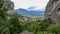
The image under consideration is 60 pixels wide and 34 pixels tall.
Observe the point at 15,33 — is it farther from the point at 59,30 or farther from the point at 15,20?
the point at 59,30

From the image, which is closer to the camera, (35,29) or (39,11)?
(35,29)

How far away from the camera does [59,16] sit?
11812mm

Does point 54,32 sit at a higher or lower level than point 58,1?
lower

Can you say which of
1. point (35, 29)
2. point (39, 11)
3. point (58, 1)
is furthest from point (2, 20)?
point (39, 11)

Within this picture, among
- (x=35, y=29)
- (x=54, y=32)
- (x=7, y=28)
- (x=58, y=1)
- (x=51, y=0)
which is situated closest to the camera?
(x=7, y=28)

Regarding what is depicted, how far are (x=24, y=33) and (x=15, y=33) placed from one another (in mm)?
339

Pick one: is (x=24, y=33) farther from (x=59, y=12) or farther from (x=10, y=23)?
(x=59, y=12)

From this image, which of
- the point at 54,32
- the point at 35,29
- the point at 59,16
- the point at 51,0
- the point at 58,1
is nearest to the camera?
the point at 54,32

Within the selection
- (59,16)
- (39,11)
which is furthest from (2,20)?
(39,11)

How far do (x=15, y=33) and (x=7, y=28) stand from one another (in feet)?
1.24

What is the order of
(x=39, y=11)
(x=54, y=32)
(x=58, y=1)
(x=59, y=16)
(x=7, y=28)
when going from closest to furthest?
(x=7, y=28)
(x=54, y=32)
(x=59, y=16)
(x=58, y=1)
(x=39, y=11)

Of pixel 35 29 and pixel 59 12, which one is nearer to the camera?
pixel 35 29

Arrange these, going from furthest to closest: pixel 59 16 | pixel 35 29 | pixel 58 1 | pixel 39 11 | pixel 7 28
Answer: pixel 39 11 < pixel 58 1 < pixel 59 16 < pixel 35 29 < pixel 7 28

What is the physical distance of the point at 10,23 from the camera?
748cm
